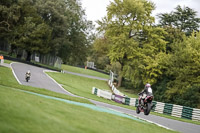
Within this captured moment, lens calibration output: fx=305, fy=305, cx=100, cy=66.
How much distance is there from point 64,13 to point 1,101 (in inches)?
2292

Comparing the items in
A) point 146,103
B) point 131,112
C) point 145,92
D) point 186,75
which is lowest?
point 131,112

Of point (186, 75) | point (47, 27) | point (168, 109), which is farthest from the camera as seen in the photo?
point (47, 27)

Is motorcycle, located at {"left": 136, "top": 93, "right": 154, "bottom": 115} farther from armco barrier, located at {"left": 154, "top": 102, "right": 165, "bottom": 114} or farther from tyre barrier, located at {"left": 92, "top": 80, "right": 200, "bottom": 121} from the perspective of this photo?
armco barrier, located at {"left": 154, "top": 102, "right": 165, "bottom": 114}

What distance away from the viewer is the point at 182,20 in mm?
59219

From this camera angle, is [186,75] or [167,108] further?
[186,75]

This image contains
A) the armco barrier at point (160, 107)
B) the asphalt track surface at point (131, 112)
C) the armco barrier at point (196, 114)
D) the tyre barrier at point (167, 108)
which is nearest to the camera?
the asphalt track surface at point (131, 112)

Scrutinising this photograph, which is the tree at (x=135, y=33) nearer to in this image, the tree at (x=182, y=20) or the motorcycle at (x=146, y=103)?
the tree at (x=182, y=20)

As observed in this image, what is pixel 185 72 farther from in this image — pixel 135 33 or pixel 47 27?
pixel 47 27

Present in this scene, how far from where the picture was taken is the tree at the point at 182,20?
57.7m

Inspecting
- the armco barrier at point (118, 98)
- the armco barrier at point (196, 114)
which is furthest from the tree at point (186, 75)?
the armco barrier at point (196, 114)

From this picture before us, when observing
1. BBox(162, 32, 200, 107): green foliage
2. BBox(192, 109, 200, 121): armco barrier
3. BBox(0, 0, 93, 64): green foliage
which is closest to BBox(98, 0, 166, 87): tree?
BBox(162, 32, 200, 107): green foliage

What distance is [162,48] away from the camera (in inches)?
2069

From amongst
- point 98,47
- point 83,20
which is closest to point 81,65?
point 83,20

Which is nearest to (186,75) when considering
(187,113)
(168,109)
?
(168,109)
